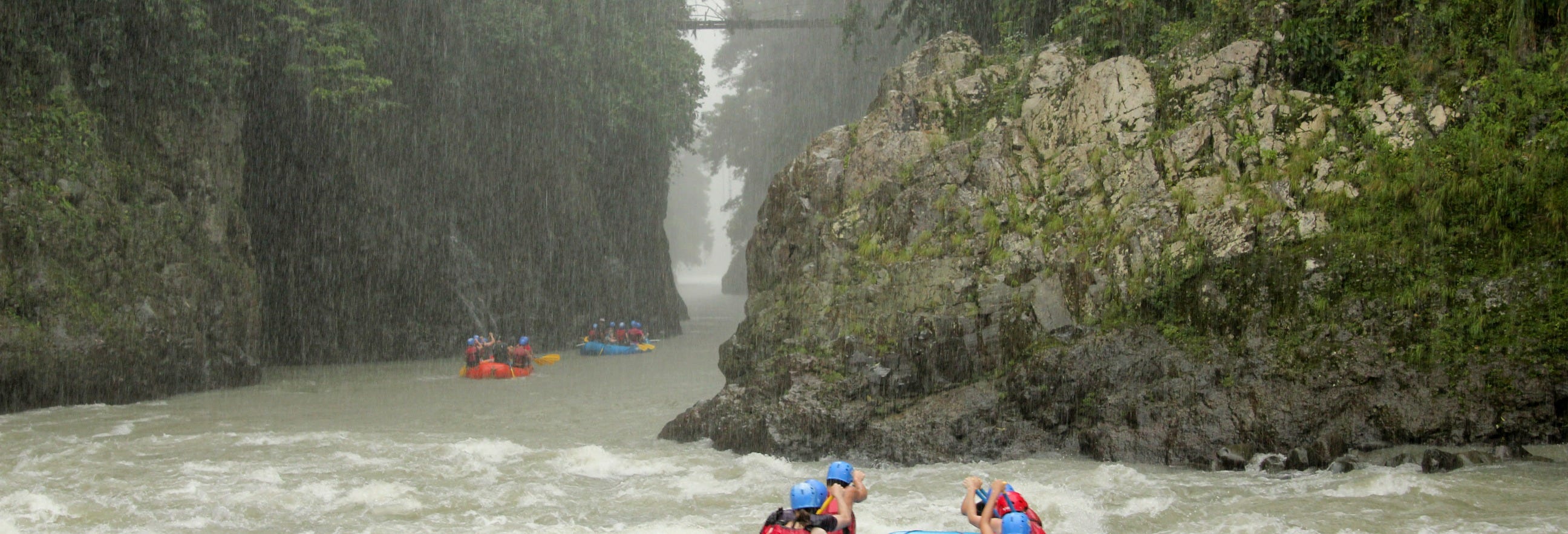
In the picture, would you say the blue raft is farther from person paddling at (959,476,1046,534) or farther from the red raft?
person paddling at (959,476,1046,534)

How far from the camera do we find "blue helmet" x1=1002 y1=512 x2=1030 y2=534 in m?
6.16

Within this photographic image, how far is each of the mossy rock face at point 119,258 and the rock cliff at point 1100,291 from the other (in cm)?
938

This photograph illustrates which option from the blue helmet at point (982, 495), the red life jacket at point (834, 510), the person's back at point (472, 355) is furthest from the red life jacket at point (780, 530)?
the person's back at point (472, 355)

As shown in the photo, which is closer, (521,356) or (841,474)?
(841,474)

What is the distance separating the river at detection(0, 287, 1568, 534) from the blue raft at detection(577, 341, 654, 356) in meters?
11.5

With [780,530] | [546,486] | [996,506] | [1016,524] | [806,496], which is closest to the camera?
[1016,524]

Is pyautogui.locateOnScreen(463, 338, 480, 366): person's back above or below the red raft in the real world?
above

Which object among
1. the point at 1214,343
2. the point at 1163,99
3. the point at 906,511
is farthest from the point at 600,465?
the point at 1163,99

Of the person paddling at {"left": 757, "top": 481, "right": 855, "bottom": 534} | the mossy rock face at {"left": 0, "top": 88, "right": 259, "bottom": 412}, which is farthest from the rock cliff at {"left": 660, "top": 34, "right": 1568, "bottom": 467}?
the mossy rock face at {"left": 0, "top": 88, "right": 259, "bottom": 412}

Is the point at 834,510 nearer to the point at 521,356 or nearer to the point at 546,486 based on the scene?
the point at 546,486

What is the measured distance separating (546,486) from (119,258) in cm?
1034

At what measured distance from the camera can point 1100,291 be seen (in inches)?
458

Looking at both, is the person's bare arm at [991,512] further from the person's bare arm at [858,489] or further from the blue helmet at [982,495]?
the person's bare arm at [858,489]

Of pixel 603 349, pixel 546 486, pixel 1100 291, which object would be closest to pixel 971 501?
pixel 1100 291
